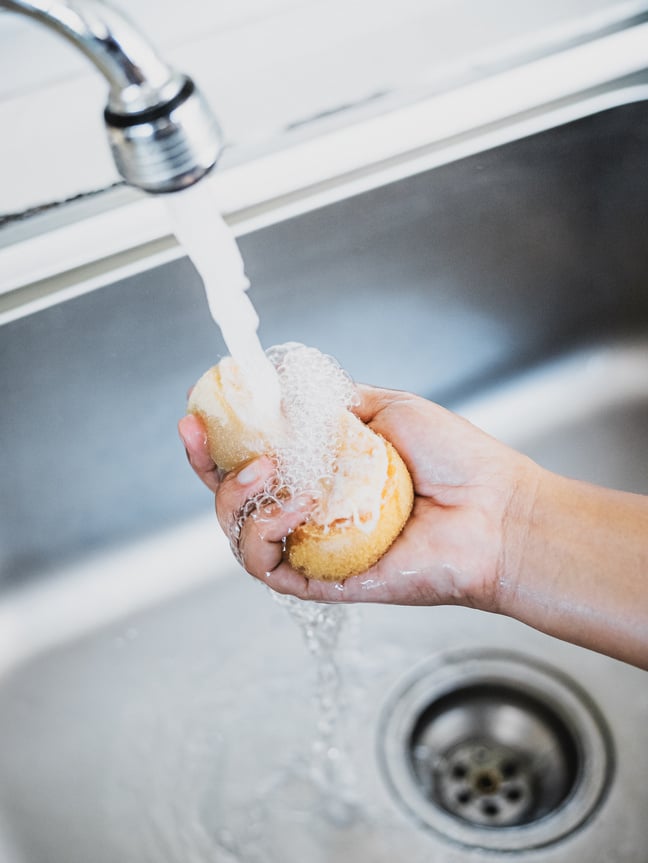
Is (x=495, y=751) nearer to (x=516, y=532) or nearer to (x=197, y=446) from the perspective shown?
(x=516, y=532)

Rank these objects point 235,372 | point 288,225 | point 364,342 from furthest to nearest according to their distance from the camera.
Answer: point 364,342 < point 288,225 < point 235,372

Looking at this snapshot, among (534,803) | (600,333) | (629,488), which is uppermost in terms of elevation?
(600,333)

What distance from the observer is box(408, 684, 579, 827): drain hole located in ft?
2.44

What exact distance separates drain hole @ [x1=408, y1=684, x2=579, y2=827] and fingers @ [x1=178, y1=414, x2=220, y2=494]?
13.0 inches

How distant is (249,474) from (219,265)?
0.61ft

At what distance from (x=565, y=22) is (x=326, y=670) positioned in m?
0.64

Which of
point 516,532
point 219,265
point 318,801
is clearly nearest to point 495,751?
point 318,801

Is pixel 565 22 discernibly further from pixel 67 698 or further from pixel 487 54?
pixel 67 698

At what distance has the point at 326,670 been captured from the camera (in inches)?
30.7

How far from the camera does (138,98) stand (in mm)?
329

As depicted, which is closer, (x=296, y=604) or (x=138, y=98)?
(x=138, y=98)

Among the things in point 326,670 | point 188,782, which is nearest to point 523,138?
point 326,670

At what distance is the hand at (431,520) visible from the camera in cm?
58

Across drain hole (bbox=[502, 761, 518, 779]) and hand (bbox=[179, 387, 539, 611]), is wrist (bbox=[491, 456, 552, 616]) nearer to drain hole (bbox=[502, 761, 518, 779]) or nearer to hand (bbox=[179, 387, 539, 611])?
hand (bbox=[179, 387, 539, 611])
